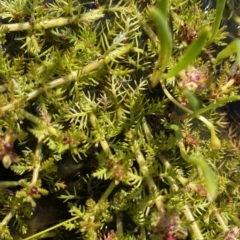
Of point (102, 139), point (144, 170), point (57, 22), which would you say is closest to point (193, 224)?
point (144, 170)

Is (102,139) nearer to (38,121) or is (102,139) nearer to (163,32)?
(38,121)

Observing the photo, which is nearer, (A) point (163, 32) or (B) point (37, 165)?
(A) point (163, 32)

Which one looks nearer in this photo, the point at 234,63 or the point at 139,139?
the point at 139,139

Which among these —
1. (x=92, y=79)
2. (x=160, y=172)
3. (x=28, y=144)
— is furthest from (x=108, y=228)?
(x=92, y=79)

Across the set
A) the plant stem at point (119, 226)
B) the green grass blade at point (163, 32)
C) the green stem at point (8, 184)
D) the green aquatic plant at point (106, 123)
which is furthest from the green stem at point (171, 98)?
the green stem at point (8, 184)

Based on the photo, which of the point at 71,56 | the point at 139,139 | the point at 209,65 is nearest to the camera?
the point at 71,56

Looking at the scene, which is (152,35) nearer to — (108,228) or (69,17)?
(69,17)

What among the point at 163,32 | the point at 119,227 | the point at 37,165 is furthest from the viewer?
the point at 119,227

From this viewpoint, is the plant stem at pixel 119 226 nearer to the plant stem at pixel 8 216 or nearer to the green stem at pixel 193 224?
the green stem at pixel 193 224

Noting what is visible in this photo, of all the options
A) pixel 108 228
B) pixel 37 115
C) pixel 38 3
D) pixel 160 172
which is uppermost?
pixel 38 3
